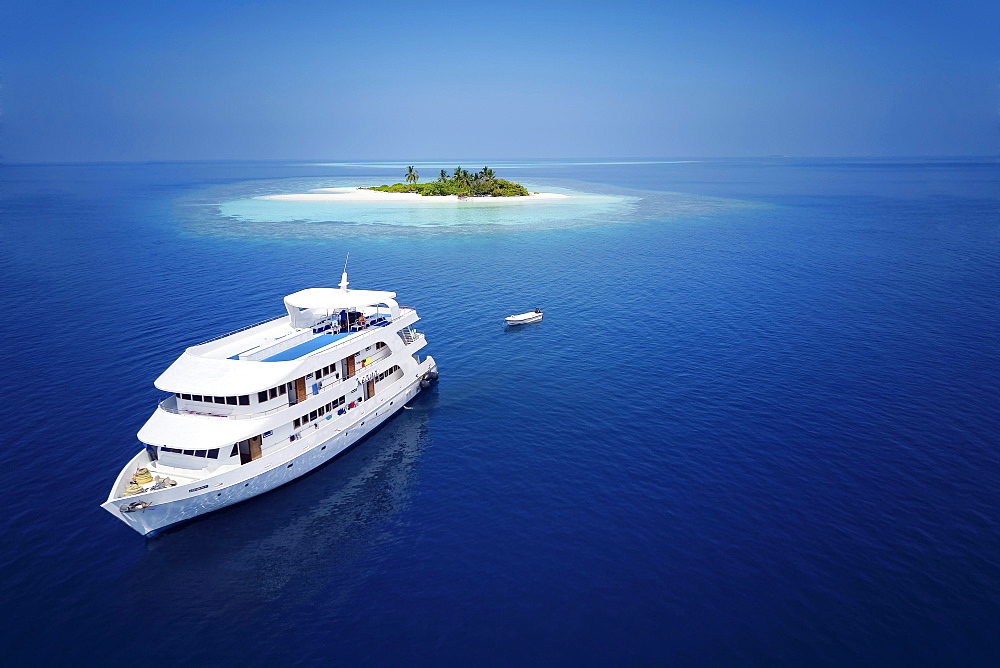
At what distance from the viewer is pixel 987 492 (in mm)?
39750

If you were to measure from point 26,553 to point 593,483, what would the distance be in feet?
120

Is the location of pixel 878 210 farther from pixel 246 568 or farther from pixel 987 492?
pixel 246 568

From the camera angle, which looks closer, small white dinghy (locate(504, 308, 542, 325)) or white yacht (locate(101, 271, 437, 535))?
white yacht (locate(101, 271, 437, 535))

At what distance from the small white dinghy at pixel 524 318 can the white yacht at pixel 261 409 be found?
77.7 feet

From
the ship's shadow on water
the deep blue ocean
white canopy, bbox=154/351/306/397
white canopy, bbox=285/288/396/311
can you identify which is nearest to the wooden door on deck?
the ship's shadow on water

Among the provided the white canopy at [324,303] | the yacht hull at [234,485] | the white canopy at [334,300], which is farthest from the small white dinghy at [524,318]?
the yacht hull at [234,485]

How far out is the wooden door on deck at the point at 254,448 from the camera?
136 feet

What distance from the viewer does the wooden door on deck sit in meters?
41.5

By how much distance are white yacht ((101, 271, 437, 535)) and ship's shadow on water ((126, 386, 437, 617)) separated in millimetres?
1410

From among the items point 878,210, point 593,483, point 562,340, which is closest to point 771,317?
point 562,340

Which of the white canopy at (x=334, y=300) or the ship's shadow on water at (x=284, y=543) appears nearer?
the ship's shadow on water at (x=284, y=543)

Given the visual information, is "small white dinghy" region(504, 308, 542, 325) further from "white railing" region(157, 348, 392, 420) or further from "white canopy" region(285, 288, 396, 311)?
"white railing" region(157, 348, 392, 420)

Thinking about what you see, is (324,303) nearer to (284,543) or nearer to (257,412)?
(257,412)

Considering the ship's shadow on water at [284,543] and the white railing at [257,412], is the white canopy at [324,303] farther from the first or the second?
the ship's shadow on water at [284,543]
